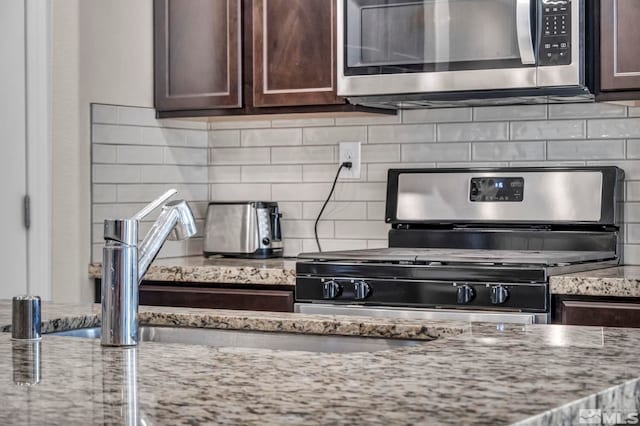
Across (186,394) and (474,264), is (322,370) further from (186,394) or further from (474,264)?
(474,264)

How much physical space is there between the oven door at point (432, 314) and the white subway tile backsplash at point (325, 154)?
0.66 meters

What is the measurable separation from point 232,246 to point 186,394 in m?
2.64

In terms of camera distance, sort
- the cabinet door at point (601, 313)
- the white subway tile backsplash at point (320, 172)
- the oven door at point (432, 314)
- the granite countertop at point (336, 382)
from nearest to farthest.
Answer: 1. the granite countertop at point (336, 382)
2. the cabinet door at point (601, 313)
3. the oven door at point (432, 314)
4. the white subway tile backsplash at point (320, 172)

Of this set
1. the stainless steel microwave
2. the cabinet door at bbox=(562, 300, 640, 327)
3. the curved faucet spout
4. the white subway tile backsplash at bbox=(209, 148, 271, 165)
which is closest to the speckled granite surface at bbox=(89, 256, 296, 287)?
the white subway tile backsplash at bbox=(209, 148, 271, 165)

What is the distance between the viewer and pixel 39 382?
50.0 inches

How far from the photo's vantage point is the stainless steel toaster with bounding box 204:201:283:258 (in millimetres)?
3770

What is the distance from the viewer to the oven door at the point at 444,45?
10.3 ft

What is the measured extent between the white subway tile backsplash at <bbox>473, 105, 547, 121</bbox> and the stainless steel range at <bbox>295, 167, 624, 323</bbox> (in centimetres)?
19

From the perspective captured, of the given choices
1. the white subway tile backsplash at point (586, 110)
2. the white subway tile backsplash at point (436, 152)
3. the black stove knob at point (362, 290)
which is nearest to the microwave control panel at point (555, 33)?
the white subway tile backsplash at point (586, 110)

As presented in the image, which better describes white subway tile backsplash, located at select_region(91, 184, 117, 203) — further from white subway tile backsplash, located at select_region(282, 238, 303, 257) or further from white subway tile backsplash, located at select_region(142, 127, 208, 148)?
white subway tile backsplash, located at select_region(282, 238, 303, 257)

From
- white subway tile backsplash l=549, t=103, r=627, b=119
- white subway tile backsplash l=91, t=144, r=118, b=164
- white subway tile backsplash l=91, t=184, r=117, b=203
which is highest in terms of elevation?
white subway tile backsplash l=549, t=103, r=627, b=119

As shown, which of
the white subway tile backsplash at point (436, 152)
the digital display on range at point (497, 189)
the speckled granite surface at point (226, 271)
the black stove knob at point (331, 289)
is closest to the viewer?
the black stove knob at point (331, 289)

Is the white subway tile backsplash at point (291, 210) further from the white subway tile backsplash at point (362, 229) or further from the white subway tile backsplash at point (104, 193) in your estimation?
the white subway tile backsplash at point (104, 193)

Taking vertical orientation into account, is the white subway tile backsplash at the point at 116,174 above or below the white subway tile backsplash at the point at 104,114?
below
